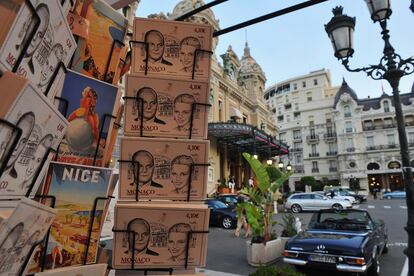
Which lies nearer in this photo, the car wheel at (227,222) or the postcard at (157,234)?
the postcard at (157,234)

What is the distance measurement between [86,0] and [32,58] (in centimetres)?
88

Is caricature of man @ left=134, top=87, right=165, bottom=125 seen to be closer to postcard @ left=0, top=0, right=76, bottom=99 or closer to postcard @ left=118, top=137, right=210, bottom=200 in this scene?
postcard @ left=118, top=137, right=210, bottom=200

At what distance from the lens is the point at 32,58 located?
1.13m

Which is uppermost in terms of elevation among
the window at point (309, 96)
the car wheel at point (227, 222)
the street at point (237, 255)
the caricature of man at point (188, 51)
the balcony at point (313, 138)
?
the window at point (309, 96)

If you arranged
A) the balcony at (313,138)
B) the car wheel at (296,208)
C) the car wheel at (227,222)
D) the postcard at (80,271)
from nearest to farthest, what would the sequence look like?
the postcard at (80,271) → the car wheel at (227,222) → the car wheel at (296,208) → the balcony at (313,138)

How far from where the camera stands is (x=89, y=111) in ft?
5.96

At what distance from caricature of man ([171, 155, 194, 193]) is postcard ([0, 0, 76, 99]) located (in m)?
0.93

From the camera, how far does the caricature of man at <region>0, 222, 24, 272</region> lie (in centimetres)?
103

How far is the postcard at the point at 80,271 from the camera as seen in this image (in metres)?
1.54

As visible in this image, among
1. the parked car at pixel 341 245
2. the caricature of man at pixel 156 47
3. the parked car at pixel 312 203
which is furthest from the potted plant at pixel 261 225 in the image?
the parked car at pixel 312 203

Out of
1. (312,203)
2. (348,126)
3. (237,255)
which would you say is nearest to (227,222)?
(237,255)

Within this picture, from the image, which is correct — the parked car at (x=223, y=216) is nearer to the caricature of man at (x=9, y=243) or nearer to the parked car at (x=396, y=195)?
the caricature of man at (x=9, y=243)

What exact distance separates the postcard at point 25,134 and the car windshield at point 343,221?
7858 millimetres

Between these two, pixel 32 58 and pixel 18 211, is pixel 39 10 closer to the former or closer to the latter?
pixel 32 58
